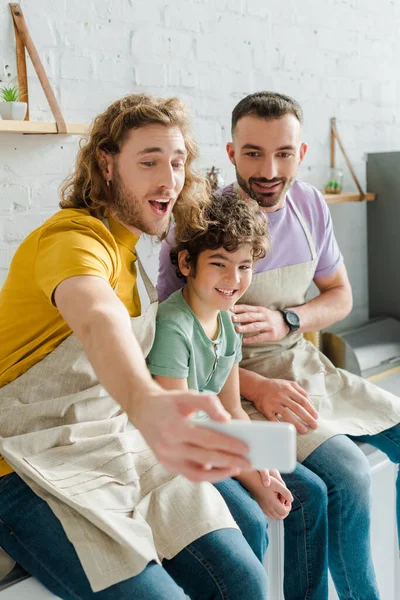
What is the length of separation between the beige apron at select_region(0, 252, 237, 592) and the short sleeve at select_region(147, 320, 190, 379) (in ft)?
0.46

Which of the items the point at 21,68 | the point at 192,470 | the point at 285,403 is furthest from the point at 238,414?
the point at 21,68

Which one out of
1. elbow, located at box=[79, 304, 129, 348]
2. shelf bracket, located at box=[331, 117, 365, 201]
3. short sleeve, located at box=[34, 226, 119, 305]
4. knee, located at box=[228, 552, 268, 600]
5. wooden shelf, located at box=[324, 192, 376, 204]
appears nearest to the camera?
elbow, located at box=[79, 304, 129, 348]

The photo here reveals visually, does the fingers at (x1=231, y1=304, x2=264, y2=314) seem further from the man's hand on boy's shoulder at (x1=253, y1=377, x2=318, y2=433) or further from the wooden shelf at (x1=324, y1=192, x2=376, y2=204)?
the wooden shelf at (x1=324, y1=192, x2=376, y2=204)

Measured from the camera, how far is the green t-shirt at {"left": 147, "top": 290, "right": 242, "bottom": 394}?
63.4 inches

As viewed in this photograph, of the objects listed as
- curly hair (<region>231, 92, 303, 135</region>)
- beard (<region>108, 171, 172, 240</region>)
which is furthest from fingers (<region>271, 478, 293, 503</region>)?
curly hair (<region>231, 92, 303, 135</region>)

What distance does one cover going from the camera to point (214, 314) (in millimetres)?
1763

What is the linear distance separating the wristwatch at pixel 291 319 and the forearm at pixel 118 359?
3.10 feet

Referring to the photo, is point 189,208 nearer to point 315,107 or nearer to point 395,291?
point 315,107

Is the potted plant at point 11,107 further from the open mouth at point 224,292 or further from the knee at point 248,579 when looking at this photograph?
the knee at point 248,579

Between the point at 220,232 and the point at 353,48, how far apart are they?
6.64ft

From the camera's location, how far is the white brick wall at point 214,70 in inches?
88.3

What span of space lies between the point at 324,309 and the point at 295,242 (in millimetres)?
226

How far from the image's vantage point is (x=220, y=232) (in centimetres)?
171

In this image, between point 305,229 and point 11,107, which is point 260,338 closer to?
point 305,229
